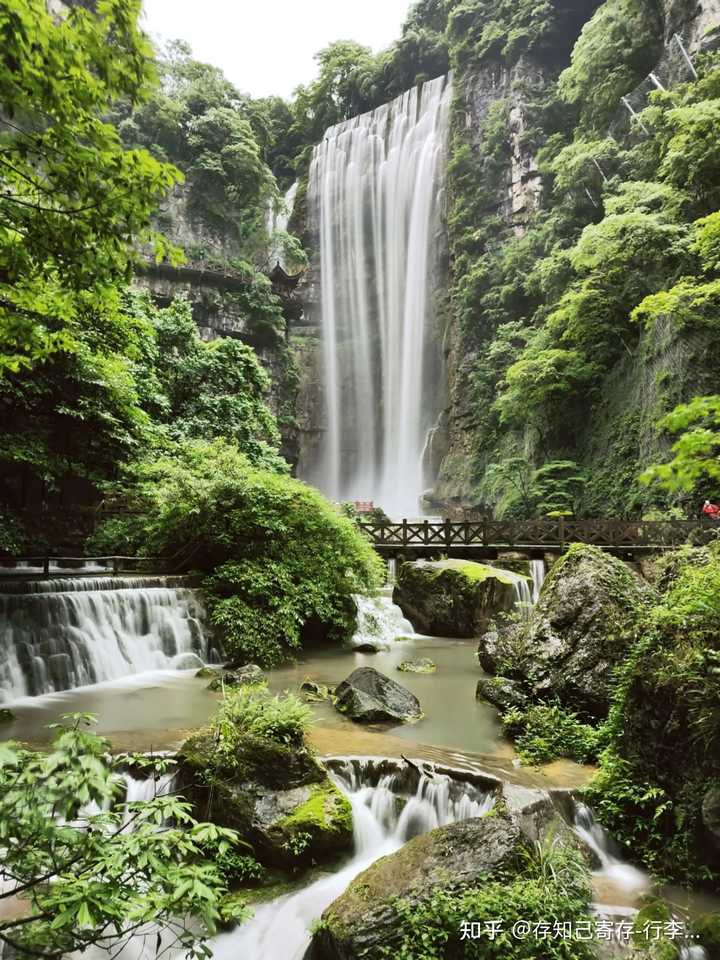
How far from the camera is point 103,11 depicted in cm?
281

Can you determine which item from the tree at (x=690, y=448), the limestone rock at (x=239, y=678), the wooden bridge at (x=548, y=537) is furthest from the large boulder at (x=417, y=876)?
the wooden bridge at (x=548, y=537)

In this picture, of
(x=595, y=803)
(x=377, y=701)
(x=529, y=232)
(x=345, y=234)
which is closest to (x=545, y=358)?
(x=529, y=232)

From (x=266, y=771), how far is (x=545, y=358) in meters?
20.2

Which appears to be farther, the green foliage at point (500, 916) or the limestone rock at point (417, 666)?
the limestone rock at point (417, 666)

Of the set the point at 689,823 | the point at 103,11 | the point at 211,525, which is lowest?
the point at 689,823

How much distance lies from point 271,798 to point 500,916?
1.94 metres

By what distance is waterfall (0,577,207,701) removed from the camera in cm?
801

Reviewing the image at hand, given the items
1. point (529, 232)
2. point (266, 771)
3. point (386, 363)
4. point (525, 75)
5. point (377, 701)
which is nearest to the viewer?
point (266, 771)

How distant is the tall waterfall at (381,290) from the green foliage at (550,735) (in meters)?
27.4

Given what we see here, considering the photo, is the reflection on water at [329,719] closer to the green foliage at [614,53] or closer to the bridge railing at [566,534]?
the bridge railing at [566,534]

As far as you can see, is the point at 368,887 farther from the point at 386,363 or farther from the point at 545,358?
the point at 386,363

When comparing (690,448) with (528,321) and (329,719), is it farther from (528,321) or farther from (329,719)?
(528,321)

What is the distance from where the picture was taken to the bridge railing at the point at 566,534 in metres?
15.4

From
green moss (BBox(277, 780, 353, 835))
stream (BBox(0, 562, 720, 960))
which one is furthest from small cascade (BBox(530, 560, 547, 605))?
green moss (BBox(277, 780, 353, 835))
